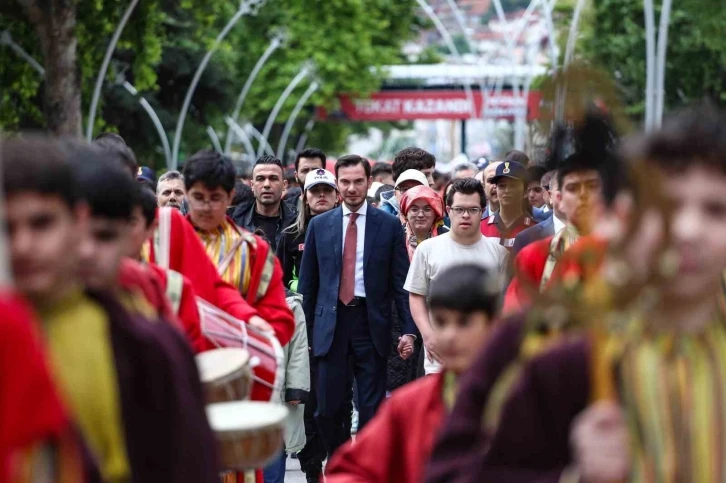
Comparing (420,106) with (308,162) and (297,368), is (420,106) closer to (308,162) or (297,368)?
(308,162)

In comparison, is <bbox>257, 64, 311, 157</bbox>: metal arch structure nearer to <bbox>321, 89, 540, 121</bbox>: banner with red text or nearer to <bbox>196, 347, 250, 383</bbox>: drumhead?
<bbox>321, 89, 540, 121</bbox>: banner with red text

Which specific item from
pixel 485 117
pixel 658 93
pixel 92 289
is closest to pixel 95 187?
pixel 92 289

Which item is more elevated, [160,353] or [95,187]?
[95,187]

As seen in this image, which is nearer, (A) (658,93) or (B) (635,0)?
(A) (658,93)

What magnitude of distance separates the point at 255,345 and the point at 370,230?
407 cm

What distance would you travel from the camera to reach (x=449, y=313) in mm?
4773

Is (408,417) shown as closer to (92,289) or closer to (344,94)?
(92,289)

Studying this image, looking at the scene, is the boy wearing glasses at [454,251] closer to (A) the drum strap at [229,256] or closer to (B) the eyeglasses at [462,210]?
(B) the eyeglasses at [462,210]

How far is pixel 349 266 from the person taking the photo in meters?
10.6

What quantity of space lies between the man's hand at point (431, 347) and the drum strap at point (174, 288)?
3.21 m

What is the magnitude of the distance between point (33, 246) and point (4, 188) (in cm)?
12

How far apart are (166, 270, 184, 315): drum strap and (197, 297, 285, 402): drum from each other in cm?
56

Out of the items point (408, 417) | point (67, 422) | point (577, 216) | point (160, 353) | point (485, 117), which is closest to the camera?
point (67, 422)

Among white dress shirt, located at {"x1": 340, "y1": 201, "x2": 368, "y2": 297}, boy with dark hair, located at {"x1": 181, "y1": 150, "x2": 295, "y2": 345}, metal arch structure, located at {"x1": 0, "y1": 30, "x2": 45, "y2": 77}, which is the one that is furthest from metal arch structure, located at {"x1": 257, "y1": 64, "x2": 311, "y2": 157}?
boy with dark hair, located at {"x1": 181, "y1": 150, "x2": 295, "y2": 345}
